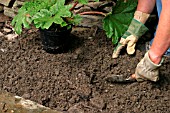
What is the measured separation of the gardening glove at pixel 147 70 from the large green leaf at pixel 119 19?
17.8 inches

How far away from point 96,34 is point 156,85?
2.73ft

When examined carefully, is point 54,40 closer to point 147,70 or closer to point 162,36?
point 147,70

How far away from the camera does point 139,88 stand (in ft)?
9.78

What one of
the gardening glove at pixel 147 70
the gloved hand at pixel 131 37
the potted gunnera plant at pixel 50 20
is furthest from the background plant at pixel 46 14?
the gardening glove at pixel 147 70

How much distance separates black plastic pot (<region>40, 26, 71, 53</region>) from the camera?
3234 millimetres

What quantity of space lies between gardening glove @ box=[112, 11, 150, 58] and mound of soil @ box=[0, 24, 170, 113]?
0.22ft

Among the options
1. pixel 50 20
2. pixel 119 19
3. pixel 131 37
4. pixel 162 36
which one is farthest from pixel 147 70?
pixel 50 20

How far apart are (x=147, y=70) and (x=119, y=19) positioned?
618 millimetres

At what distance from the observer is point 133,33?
10.9 feet

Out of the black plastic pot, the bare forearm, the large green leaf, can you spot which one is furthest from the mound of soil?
the bare forearm

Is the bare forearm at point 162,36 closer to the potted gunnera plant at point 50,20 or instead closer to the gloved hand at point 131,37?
the gloved hand at point 131,37

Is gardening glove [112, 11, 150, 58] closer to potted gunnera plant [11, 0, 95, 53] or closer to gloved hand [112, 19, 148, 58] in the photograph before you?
gloved hand [112, 19, 148, 58]

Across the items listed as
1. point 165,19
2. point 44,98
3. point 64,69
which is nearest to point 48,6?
point 64,69

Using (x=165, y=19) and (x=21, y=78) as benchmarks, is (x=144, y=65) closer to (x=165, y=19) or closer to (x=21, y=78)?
(x=165, y=19)
